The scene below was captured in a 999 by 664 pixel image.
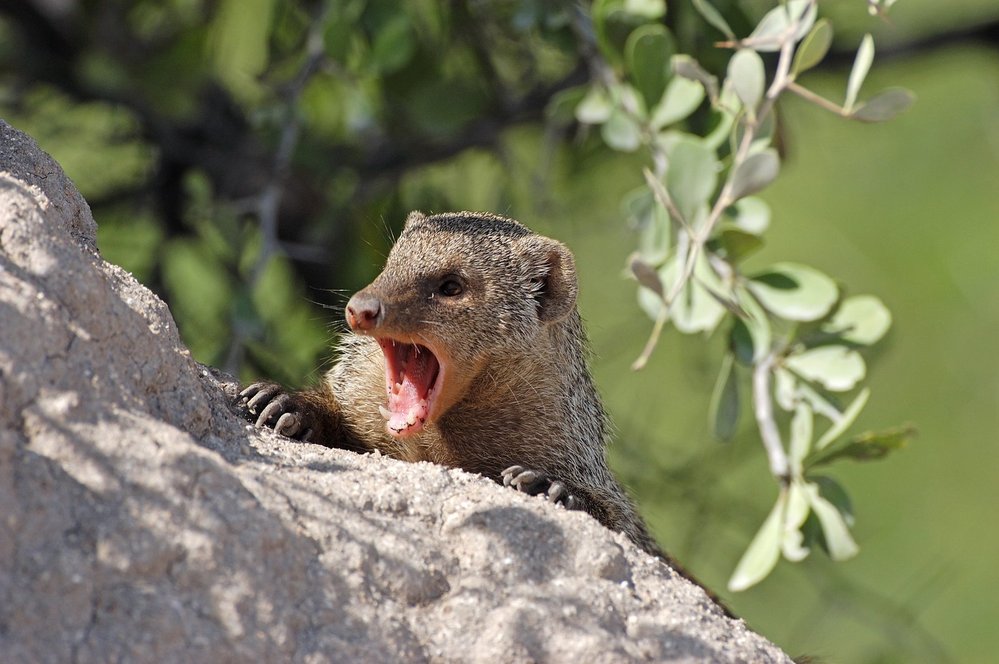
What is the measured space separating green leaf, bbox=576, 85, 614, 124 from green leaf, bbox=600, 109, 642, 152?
0.27ft

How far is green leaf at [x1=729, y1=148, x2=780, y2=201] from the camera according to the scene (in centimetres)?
257

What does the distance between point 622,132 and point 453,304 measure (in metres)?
0.67

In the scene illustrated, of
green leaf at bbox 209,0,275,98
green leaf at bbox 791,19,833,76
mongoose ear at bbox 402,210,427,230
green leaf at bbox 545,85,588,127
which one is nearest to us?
green leaf at bbox 791,19,833,76

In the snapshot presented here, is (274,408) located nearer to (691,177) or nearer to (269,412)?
(269,412)

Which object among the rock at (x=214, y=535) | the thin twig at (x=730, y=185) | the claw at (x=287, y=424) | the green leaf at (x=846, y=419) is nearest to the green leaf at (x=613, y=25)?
the thin twig at (x=730, y=185)

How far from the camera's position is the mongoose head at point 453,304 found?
9.05 feet

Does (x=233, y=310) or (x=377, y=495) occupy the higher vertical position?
(x=377, y=495)

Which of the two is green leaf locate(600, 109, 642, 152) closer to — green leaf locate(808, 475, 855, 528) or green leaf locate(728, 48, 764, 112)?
green leaf locate(728, 48, 764, 112)

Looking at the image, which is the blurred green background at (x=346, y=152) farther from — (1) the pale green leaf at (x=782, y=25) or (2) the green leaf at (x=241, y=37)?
(1) the pale green leaf at (x=782, y=25)

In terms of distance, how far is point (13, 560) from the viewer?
5.17ft

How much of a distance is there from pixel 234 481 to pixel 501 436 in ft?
4.15

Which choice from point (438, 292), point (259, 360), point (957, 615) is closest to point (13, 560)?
point (438, 292)

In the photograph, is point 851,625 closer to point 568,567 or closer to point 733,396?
point 733,396

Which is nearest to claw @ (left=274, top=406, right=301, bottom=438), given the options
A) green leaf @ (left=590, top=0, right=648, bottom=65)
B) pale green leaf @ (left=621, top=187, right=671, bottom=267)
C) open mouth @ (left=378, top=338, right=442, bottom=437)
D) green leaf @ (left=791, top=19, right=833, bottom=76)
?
open mouth @ (left=378, top=338, right=442, bottom=437)
